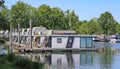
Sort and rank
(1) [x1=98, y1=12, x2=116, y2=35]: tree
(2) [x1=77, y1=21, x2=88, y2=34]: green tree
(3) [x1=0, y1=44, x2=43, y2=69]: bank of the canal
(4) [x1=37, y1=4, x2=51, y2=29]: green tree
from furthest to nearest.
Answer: (1) [x1=98, y1=12, x2=116, y2=35]: tree → (2) [x1=77, y1=21, x2=88, y2=34]: green tree → (4) [x1=37, y1=4, x2=51, y2=29]: green tree → (3) [x1=0, y1=44, x2=43, y2=69]: bank of the canal

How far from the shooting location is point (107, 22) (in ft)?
439

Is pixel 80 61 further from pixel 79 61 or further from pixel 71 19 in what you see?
pixel 71 19

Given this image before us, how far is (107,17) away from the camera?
134750 millimetres

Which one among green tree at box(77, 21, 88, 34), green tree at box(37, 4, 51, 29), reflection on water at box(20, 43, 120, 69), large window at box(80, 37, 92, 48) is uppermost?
green tree at box(37, 4, 51, 29)

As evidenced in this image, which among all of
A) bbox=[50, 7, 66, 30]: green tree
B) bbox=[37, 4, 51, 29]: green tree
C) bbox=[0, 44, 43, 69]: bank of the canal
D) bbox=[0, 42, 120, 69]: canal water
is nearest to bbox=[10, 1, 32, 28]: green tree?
bbox=[37, 4, 51, 29]: green tree

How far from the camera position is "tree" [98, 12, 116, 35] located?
13262 cm

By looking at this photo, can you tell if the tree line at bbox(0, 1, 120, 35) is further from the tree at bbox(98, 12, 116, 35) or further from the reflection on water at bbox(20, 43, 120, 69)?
the reflection on water at bbox(20, 43, 120, 69)

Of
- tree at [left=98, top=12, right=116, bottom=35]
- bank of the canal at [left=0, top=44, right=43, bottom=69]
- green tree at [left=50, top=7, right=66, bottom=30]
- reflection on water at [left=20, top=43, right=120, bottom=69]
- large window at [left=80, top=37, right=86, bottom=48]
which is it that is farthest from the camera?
tree at [left=98, top=12, right=116, bottom=35]

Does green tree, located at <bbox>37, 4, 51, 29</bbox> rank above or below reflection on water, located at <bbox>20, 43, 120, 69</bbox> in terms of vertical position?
above

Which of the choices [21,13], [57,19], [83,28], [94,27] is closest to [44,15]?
[57,19]

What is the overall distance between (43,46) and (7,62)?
164ft

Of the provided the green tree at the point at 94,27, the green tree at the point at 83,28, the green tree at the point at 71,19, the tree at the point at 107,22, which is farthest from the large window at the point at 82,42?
the tree at the point at 107,22

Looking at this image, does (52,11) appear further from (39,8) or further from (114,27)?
(114,27)

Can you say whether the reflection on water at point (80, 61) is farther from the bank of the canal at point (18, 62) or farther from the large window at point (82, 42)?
the bank of the canal at point (18, 62)
